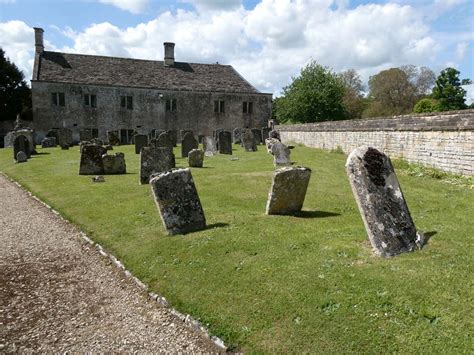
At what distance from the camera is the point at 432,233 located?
6613 mm

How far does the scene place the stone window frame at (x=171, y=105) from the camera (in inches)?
1626

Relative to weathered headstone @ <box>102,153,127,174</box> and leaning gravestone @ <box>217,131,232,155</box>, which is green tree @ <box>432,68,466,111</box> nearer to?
leaning gravestone @ <box>217,131,232,155</box>

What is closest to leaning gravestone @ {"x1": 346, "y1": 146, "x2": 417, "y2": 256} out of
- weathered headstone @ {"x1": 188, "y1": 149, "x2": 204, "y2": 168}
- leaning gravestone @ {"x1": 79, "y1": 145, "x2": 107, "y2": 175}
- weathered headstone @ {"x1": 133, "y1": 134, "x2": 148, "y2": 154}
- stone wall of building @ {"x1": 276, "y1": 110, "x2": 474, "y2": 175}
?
stone wall of building @ {"x1": 276, "y1": 110, "x2": 474, "y2": 175}

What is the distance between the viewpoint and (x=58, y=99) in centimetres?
3669

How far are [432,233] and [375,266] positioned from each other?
2.02 metres

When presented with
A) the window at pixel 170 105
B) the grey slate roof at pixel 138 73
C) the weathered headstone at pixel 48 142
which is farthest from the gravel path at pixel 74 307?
the window at pixel 170 105

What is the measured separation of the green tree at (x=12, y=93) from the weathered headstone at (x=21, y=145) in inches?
972

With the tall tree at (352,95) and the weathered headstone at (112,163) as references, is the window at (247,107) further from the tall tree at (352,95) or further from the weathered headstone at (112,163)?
the weathered headstone at (112,163)

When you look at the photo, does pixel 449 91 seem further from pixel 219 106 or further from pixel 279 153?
pixel 279 153

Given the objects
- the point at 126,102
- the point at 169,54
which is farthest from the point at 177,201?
the point at 169,54

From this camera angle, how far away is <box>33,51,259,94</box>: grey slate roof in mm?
37656

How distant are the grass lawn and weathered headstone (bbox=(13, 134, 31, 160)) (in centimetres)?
1505

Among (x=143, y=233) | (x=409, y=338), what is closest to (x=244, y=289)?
(x=409, y=338)

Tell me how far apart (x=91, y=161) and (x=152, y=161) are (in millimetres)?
4304
